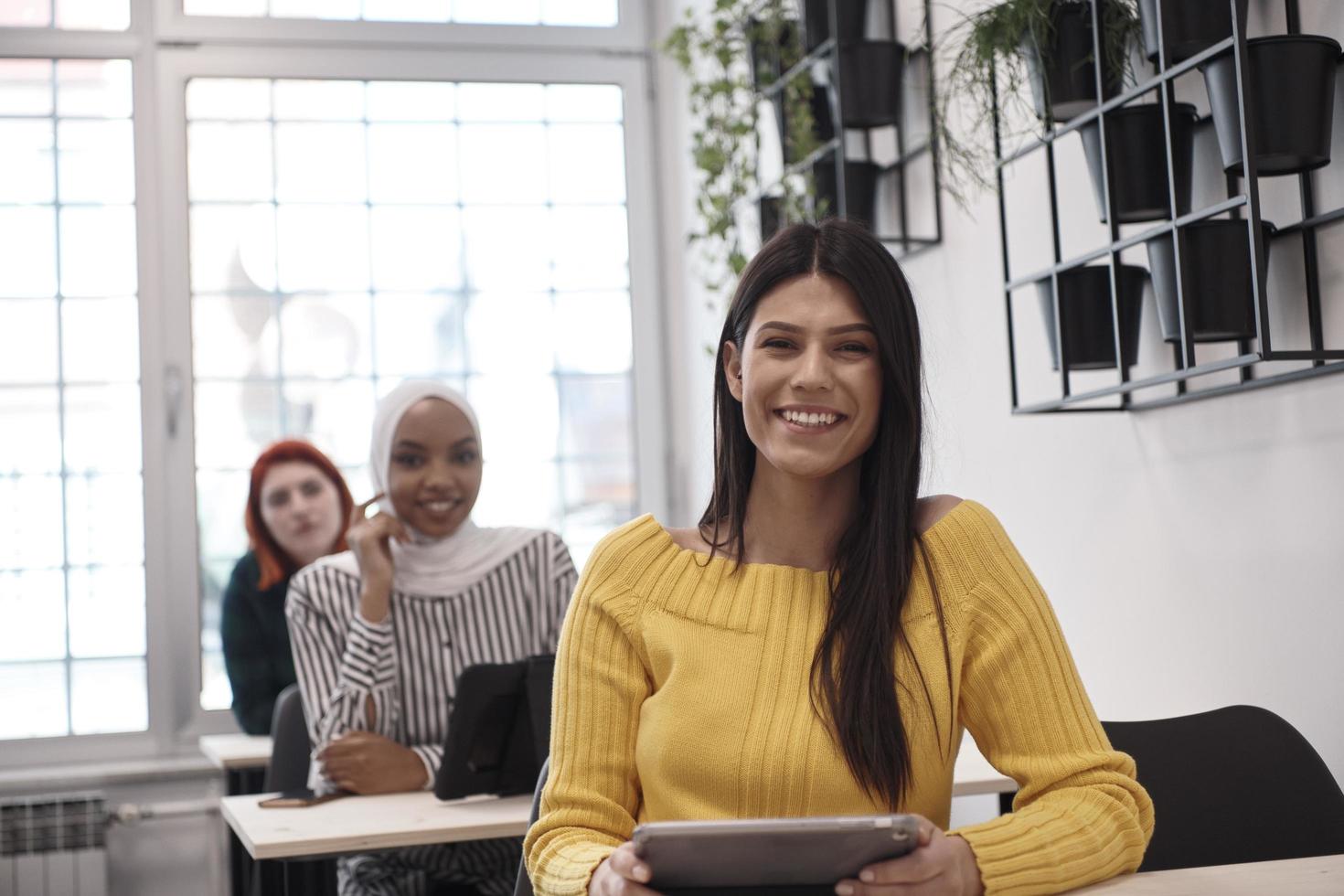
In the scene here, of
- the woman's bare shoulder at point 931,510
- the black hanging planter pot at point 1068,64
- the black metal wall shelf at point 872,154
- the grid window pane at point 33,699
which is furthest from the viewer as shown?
the grid window pane at point 33,699

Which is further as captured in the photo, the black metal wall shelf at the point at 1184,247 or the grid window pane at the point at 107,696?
the grid window pane at the point at 107,696

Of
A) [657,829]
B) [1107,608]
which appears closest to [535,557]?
[1107,608]

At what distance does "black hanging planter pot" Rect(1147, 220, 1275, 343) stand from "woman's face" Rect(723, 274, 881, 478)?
24.3 inches

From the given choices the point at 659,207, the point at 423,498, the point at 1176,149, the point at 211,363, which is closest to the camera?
the point at 1176,149

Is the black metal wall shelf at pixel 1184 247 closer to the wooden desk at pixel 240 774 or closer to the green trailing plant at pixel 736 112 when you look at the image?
the green trailing plant at pixel 736 112

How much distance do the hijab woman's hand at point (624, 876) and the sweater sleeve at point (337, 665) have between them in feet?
4.65

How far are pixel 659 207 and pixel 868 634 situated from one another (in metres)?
3.56

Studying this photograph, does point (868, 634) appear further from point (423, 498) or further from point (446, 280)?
point (446, 280)

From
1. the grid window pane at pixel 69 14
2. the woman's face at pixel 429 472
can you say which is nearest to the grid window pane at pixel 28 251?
the grid window pane at pixel 69 14

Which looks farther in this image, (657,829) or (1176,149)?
(1176,149)

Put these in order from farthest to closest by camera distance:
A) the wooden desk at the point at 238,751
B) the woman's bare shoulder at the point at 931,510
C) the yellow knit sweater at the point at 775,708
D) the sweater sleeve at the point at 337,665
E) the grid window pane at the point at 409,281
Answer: the grid window pane at the point at 409,281 < the wooden desk at the point at 238,751 < the sweater sleeve at the point at 337,665 < the woman's bare shoulder at the point at 931,510 < the yellow knit sweater at the point at 775,708

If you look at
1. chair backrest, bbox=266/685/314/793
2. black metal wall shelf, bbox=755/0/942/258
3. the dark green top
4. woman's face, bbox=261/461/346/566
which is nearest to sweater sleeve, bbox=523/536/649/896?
chair backrest, bbox=266/685/314/793

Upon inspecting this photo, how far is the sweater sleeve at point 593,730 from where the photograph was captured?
5.17 ft

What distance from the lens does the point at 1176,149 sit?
84.5 inches
